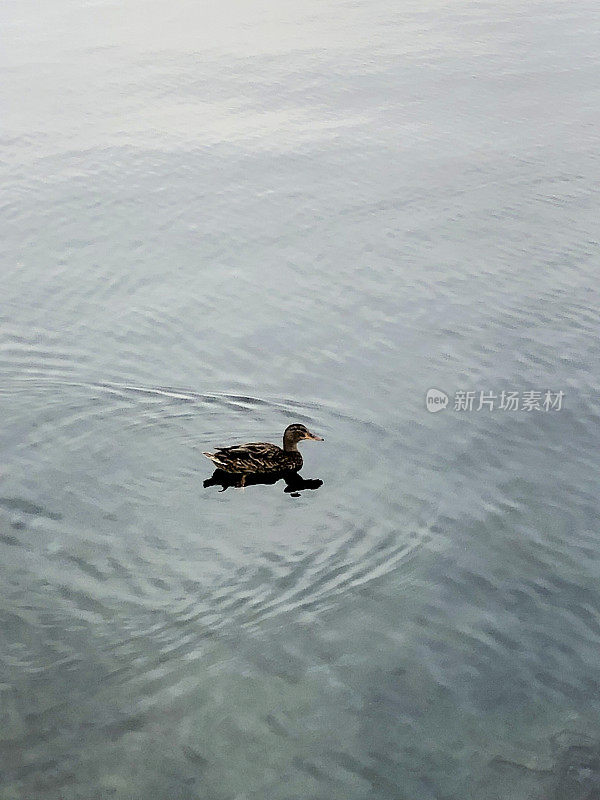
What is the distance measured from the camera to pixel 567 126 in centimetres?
2772

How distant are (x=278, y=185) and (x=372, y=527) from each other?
512 inches

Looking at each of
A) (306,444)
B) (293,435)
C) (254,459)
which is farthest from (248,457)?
(306,444)

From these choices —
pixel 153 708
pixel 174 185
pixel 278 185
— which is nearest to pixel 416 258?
pixel 278 185

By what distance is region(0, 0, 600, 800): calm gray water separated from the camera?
10.6 m

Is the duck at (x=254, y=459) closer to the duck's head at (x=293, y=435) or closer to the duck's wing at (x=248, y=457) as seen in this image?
the duck's wing at (x=248, y=457)

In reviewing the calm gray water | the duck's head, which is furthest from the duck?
the calm gray water

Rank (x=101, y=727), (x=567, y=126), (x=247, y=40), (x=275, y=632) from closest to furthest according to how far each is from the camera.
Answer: (x=101, y=727) < (x=275, y=632) < (x=567, y=126) < (x=247, y=40)

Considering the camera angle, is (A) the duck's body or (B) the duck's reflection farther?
(B) the duck's reflection

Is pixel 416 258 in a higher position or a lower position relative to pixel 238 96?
lower

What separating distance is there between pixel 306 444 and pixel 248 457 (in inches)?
54.4

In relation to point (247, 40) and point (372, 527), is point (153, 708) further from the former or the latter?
point (247, 40)

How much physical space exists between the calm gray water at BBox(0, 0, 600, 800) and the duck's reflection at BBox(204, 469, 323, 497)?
118mm

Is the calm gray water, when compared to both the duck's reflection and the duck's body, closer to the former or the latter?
the duck's reflection

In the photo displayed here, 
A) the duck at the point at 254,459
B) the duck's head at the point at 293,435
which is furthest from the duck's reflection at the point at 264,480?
the duck's head at the point at 293,435
